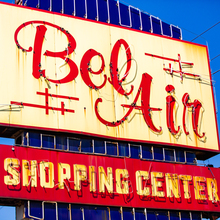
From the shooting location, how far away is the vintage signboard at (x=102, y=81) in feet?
81.1

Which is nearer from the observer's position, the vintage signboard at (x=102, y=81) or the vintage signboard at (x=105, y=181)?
the vintage signboard at (x=105, y=181)

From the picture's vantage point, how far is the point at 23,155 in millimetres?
23031

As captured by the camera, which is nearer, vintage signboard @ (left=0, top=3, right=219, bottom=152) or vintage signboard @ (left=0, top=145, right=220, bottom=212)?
vintage signboard @ (left=0, top=145, right=220, bottom=212)

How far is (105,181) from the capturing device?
2472 cm

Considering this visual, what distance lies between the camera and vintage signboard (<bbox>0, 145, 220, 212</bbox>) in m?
22.7

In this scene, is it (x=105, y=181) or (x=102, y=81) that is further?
(x=102, y=81)

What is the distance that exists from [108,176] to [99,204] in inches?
57.7

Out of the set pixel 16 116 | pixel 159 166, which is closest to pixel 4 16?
pixel 16 116

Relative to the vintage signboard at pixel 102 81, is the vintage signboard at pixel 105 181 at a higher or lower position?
lower

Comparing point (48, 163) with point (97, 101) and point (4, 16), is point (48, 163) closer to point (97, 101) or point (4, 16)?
point (97, 101)

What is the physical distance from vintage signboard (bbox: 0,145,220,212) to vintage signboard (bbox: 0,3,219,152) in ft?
4.61

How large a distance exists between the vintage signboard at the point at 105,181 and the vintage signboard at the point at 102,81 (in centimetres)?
140

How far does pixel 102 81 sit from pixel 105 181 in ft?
17.0

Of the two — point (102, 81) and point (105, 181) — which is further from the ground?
point (102, 81)
